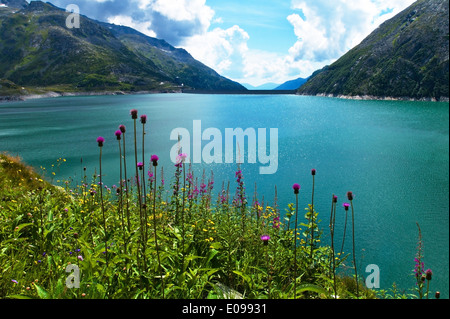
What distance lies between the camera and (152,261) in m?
3.90

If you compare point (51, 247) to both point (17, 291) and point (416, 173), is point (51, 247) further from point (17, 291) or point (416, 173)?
point (416, 173)

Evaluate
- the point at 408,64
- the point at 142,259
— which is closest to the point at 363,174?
the point at 142,259

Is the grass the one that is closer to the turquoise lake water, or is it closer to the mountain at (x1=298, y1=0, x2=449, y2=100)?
the turquoise lake water

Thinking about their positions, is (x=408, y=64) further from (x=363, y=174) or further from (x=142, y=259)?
(x=142, y=259)

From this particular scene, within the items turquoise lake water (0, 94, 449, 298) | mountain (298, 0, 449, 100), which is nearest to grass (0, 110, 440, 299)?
turquoise lake water (0, 94, 449, 298)

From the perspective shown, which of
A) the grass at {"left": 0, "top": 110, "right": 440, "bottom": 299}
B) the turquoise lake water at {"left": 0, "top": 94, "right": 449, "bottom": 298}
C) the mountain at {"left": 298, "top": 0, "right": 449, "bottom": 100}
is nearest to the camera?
the grass at {"left": 0, "top": 110, "right": 440, "bottom": 299}

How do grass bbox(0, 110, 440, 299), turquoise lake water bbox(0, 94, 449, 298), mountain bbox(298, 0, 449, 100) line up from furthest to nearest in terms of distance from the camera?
mountain bbox(298, 0, 449, 100)
turquoise lake water bbox(0, 94, 449, 298)
grass bbox(0, 110, 440, 299)

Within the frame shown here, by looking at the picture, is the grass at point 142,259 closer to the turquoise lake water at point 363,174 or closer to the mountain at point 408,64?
the turquoise lake water at point 363,174

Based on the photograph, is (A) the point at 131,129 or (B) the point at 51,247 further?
(A) the point at 131,129

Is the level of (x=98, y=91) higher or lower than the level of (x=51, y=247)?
higher

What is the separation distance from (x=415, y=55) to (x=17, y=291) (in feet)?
652

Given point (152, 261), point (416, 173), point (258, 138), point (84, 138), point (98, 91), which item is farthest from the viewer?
point (98, 91)
